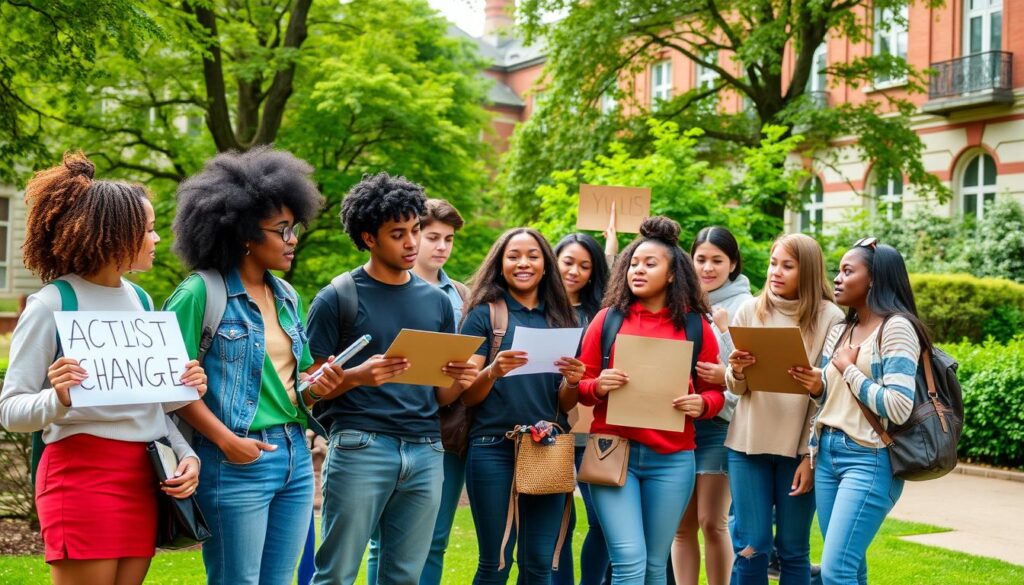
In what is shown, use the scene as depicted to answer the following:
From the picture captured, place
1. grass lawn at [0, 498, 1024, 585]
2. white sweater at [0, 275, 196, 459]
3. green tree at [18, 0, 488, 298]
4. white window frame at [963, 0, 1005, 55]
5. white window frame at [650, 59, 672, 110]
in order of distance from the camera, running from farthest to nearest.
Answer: white window frame at [650, 59, 672, 110], white window frame at [963, 0, 1005, 55], green tree at [18, 0, 488, 298], grass lawn at [0, 498, 1024, 585], white sweater at [0, 275, 196, 459]

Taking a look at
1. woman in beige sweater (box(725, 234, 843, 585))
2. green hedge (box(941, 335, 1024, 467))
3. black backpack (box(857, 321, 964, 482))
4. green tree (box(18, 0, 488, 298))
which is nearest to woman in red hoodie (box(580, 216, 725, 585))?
woman in beige sweater (box(725, 234, 843, 585))

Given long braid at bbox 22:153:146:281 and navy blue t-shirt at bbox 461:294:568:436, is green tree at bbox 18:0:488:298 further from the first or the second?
long braid at bbox 22:153:146:281

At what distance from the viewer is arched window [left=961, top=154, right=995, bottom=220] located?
25.5m

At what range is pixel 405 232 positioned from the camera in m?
4.23

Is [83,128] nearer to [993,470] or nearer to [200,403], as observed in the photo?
[993,470]

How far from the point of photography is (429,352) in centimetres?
401

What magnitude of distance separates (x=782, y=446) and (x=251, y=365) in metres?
2.69

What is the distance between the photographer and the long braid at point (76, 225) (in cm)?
328

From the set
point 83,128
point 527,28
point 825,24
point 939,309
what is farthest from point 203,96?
point 939,309

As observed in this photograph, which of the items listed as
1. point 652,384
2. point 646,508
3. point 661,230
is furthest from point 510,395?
point 661,230

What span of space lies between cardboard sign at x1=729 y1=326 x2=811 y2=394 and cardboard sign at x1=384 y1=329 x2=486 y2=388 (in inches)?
52.8

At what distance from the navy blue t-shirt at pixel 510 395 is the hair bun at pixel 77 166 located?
187cm

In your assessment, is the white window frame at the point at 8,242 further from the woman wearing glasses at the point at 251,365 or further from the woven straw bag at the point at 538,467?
the woman wearing glasses at the point at 251,365

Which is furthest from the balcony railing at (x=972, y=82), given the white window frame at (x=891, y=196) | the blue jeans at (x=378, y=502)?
the blue jeans at (x=378, y=502)
